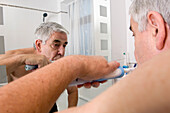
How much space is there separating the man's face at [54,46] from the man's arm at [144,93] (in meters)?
1.22

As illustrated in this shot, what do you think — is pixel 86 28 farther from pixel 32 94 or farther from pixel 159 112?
pixel 159 112

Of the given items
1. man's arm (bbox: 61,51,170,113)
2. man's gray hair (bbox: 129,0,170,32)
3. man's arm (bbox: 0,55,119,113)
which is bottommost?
man's arm (bbox: 0,55,119,113)

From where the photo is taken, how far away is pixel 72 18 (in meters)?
2.35

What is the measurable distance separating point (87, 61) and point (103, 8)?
1832 millimetres

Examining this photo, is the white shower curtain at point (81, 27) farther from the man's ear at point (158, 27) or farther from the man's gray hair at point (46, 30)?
the man's ear at point (158, 27)

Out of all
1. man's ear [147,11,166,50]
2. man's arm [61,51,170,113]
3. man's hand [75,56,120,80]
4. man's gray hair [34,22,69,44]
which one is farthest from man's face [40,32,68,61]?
man's arm [61,51,170,113]

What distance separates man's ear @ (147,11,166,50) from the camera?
445 mm

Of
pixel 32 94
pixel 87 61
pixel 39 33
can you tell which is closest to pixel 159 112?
pixel 32 94

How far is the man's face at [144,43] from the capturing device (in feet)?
1.65

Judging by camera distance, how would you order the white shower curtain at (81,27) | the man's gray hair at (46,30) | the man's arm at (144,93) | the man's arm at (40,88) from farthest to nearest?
the white shower curtain at (81,27) → the man's gray hair at (46,30) → the man's arm at (40,88) → the man's arm at (144,93)

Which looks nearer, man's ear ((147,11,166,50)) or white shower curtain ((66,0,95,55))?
man's ear ((147,11,166,50))

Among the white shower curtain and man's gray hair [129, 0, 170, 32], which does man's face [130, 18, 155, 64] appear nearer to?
man's gray hair [129, 0, 170, 32]

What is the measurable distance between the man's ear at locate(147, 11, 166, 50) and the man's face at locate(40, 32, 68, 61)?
976 millimetres

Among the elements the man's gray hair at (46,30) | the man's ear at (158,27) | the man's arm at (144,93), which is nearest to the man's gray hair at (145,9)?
the man's ear at (158,27)
